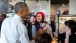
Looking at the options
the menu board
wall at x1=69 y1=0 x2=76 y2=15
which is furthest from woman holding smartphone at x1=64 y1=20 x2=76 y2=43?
wall at x1=69 y1=0 x2=76 y2=15

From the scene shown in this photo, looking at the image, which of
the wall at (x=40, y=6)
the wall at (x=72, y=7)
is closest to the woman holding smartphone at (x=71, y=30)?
the wall at (x=40, y=6)

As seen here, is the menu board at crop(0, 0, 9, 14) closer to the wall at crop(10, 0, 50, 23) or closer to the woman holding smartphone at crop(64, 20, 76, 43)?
the woman holding smartphone at crop(64, 20, 76, 43)

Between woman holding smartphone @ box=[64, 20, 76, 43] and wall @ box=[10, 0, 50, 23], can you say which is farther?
wall @ box=[10, 0, 50, 23]

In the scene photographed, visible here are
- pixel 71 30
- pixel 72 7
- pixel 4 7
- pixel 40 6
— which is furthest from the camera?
pixel 72 7

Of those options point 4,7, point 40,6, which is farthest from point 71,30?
point 40,6

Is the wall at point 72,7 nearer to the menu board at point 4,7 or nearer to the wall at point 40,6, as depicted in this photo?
the wall at point 40,6

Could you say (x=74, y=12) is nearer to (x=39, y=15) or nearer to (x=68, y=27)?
(x=39, y=15)

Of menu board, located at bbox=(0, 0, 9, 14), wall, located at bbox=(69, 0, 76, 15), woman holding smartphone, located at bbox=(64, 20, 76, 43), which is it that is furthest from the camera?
wall, located at bbox=(69, 0, 76, 15)

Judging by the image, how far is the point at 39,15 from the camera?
2.89 m

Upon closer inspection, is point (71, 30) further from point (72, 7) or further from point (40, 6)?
point (72, 7)

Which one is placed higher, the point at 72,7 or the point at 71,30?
the point at 72,7

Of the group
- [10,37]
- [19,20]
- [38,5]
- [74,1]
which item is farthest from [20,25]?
[74,1]

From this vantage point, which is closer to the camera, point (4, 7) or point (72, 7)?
point (4, 7)

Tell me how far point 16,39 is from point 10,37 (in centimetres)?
8
